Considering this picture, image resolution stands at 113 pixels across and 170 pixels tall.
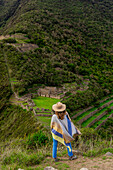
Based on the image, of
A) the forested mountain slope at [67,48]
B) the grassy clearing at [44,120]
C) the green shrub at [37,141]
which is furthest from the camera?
the forested mountain slope at [67,48]

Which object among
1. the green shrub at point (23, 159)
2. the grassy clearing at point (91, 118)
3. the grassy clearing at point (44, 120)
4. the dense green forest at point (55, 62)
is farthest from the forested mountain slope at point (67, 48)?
the green shrub at point (23, 159)

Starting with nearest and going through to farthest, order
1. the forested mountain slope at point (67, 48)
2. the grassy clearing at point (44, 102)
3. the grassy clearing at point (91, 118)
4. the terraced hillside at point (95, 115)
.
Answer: the grassy clearing at point (44, 102)
the grassy clearing at point (91, 118)
the terraced hillside at point (95, 115)
the forested mountain slope at point (67, 48)

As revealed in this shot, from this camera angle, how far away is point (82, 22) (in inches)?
2165

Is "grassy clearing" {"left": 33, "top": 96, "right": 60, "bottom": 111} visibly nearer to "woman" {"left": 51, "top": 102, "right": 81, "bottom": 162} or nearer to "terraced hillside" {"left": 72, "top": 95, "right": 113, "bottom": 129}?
"terraced hillside" {"left": 72, "top": 95, "right": 113, "bottom": 129}

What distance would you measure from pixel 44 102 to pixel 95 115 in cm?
992

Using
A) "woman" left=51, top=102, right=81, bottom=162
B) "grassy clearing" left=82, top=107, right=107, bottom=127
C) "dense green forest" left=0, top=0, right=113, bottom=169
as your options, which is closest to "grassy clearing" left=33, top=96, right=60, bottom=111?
"dense green forest" left=0, top=0, right=113, bottom=169

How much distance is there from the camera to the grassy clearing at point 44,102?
2208cm

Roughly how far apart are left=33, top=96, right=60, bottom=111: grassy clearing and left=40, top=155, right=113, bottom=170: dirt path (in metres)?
16.4

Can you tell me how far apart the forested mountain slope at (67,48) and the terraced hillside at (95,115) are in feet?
4.98

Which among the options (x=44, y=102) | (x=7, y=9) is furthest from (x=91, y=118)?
(x=7, y=9)

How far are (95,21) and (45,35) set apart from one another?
83.8 ft

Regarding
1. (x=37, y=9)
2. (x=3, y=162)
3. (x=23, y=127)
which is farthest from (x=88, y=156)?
(x=37, y=9)

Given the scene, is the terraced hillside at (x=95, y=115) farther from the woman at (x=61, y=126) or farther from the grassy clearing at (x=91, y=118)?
the woman at (x=61, y=126)

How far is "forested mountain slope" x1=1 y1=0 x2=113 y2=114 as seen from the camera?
29.9 meters
